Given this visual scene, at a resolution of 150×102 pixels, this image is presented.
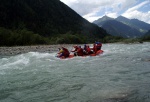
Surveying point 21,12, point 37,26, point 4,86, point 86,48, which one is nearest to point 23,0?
point 21,12

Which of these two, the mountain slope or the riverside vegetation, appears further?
the mountain slope

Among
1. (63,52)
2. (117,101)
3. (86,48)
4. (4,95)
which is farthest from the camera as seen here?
(86,48)

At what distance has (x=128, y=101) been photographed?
8.12 metres

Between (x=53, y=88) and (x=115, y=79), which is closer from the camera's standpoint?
(x=53, y=88)

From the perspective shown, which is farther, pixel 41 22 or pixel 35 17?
pixel 41 22

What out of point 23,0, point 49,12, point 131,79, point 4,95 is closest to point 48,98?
point 4,95

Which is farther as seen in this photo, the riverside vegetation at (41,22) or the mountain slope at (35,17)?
the mountain slope at (35,17)

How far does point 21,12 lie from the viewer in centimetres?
15688

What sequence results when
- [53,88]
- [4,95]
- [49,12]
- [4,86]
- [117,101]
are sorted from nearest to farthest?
[117,101] → [4,95] → [53,88] → [4,86] → [49,12]

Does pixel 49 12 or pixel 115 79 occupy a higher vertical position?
pixel 49 12

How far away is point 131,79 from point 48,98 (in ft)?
17.0

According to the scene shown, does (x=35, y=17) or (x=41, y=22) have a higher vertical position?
(x=35, y=17)

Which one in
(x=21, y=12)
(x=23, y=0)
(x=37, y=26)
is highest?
(x=23, y=0)

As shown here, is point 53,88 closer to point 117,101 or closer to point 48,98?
point 48,98
